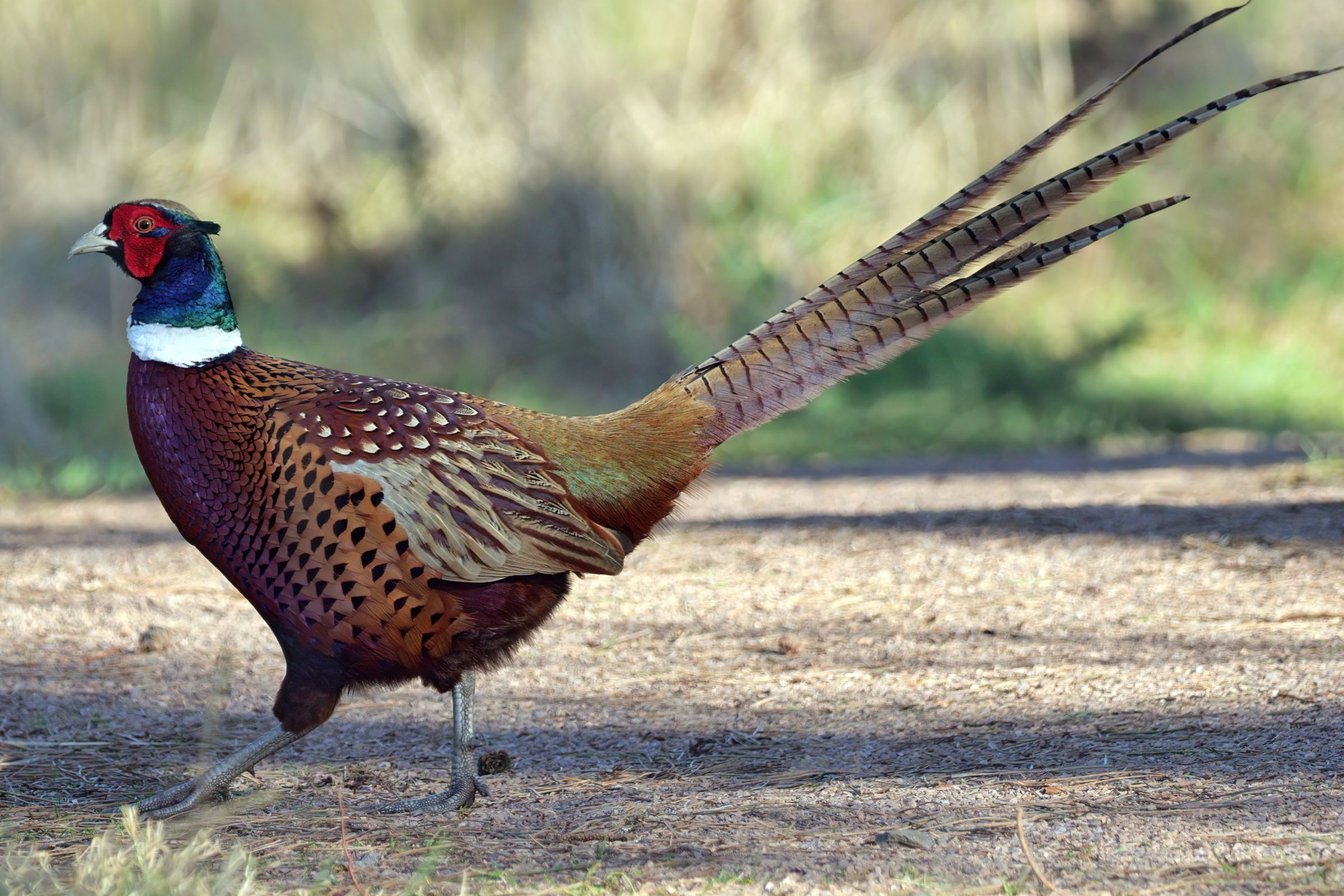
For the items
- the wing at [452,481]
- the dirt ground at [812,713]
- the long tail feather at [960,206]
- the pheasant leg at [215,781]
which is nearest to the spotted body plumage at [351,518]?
the wing at [452,481]

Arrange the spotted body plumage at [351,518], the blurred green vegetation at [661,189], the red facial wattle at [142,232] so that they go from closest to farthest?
the spotted body plumage at [351,518], the red facial wattle at [142,232], the blurred green vegetation at [661,189]

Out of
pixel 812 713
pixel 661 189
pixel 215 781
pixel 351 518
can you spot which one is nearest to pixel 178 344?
pixel 351 518

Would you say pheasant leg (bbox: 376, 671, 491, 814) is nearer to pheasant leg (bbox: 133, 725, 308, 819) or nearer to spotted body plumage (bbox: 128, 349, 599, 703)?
spotted body plumage (bbox: 128, 349, 599, 703)

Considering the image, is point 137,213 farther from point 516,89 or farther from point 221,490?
point 516,89

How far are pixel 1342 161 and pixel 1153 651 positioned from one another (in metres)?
9.15

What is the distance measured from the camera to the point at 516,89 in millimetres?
11266

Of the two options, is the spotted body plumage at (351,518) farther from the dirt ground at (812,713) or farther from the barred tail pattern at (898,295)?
the barred tail pattern at (898,295)

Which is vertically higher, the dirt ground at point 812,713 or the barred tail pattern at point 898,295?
the barred tail pattern at point 898,295

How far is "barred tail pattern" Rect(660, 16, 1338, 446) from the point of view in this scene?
3.36 metres

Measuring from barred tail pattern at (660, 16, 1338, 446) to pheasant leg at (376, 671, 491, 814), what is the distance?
3.11 ft

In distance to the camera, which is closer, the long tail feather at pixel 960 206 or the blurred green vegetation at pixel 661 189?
the long tail feather at pixel 960 206

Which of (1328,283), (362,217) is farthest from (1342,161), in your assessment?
(362,217)

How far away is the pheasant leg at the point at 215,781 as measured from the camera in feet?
10.7

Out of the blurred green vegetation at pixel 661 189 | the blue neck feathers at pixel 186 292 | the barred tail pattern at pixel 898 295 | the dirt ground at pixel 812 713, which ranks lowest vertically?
the dirt ground at pixel 812 713
